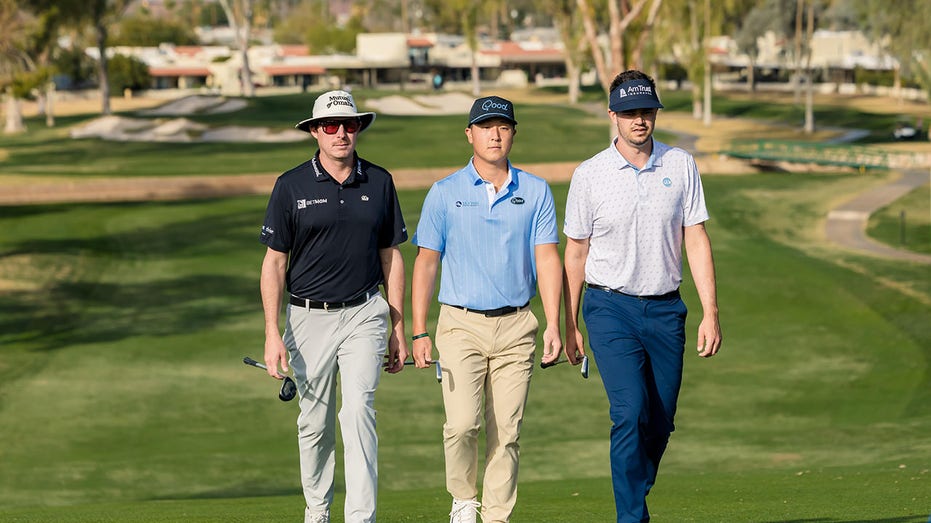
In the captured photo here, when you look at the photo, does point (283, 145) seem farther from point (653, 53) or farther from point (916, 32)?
point (916, 32)

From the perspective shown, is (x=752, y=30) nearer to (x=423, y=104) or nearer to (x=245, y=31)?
(x=423, y=104)

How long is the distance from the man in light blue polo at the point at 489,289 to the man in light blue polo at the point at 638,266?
0.25 m

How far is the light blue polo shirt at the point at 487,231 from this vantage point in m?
8.90

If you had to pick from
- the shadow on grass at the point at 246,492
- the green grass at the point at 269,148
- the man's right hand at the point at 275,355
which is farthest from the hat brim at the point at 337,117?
the green grass at the point at 269,148

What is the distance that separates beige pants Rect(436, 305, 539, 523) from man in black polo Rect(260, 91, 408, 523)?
39cm

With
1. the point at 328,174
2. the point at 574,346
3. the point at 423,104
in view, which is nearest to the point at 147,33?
the point at 423,104

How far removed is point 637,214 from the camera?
877 centimetres

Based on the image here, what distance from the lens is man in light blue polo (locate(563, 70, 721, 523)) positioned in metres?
8.73

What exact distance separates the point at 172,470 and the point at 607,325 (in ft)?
35.1

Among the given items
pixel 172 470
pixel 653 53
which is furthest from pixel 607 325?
pixel 653 53

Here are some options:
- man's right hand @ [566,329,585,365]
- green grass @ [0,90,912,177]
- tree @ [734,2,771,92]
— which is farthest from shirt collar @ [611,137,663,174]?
tree @ [734,2,771,92]

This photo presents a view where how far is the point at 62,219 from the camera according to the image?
45.0 metres

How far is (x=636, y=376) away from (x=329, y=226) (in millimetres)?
2092

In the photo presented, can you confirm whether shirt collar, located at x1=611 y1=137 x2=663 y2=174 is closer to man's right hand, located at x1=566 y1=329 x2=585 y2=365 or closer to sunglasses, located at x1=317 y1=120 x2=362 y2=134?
man's right hand, located at x1=566 y1=329 x2=585 y2=365
